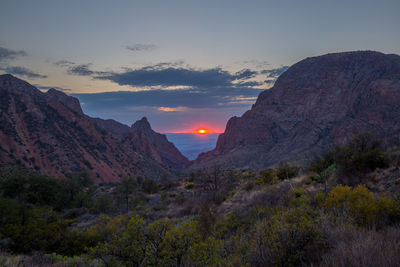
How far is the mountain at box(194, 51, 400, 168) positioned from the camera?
69438mm

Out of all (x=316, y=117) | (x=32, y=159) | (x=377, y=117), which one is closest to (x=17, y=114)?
(x=32, y=159)

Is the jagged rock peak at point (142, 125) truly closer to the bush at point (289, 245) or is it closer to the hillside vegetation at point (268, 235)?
the hillside vegetation at point (268, 235)

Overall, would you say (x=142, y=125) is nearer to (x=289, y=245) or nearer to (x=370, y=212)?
(x=370, y=212)

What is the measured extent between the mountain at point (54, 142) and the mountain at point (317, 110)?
3832cm

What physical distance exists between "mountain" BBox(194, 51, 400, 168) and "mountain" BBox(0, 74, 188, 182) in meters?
38.3

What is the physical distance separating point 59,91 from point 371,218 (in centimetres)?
12023

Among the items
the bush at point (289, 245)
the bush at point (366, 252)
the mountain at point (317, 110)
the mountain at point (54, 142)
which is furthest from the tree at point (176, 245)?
the mountain at point (317, 110)

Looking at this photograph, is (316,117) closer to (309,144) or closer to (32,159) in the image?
(309,144)

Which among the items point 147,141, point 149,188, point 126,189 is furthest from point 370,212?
point 147,141

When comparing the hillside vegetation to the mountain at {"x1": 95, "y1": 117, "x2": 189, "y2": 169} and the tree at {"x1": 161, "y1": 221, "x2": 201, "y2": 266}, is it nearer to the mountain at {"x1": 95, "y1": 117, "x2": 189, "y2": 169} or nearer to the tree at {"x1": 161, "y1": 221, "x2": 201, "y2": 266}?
the tree at {"x1": 161, "y1": 221, "x2": 201, "y2": 266}

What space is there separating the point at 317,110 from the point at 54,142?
284ft

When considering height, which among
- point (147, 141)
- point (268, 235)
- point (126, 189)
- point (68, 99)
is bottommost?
point (126, 189)

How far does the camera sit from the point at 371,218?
4574 millimetres

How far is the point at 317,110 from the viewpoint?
282 ft
